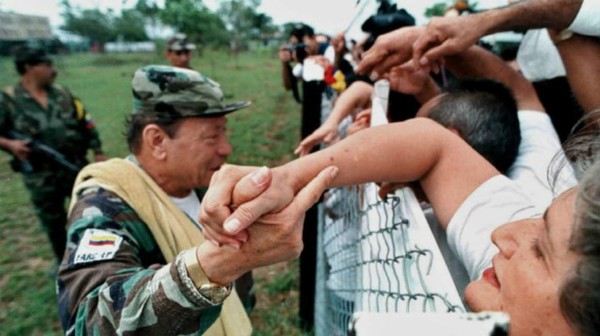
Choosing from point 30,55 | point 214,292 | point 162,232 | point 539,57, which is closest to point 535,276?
→ point 214,292

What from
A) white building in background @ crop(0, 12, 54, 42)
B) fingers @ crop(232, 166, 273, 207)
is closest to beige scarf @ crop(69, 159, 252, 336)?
fingers @ crop(232, 166, 273, 207)

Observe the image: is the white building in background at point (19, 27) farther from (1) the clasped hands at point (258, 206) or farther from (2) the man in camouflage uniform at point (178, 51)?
(1) the clasped hands at point (258, 206)

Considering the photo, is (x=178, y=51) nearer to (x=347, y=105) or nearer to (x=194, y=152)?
(x=347, y=105)

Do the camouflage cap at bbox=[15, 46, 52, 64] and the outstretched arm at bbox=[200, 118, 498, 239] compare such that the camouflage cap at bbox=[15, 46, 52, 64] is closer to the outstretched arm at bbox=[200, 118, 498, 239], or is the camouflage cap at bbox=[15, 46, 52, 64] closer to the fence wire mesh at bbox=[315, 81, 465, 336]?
the fence wire mesh at bbox=[315, 81, 465, 336]

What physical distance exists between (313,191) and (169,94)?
1.21 metres

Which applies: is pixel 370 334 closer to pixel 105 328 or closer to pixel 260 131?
pixel 105 328

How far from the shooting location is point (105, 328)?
1.07m

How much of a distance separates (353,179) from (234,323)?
1.04m

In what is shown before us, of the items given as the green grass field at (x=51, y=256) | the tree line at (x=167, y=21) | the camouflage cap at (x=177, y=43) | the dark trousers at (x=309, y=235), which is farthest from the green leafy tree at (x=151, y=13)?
the dark trousers at (x=309, y=235)

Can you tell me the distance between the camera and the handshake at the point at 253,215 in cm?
80

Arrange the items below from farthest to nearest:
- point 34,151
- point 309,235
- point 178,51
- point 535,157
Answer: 1. point 178,51
2. point 34,151
3. point 309,235
4. point 535,157

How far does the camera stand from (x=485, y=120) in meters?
1.48

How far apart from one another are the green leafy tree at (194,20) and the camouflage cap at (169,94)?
25780mm

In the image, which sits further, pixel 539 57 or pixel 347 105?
pixel 347 105
